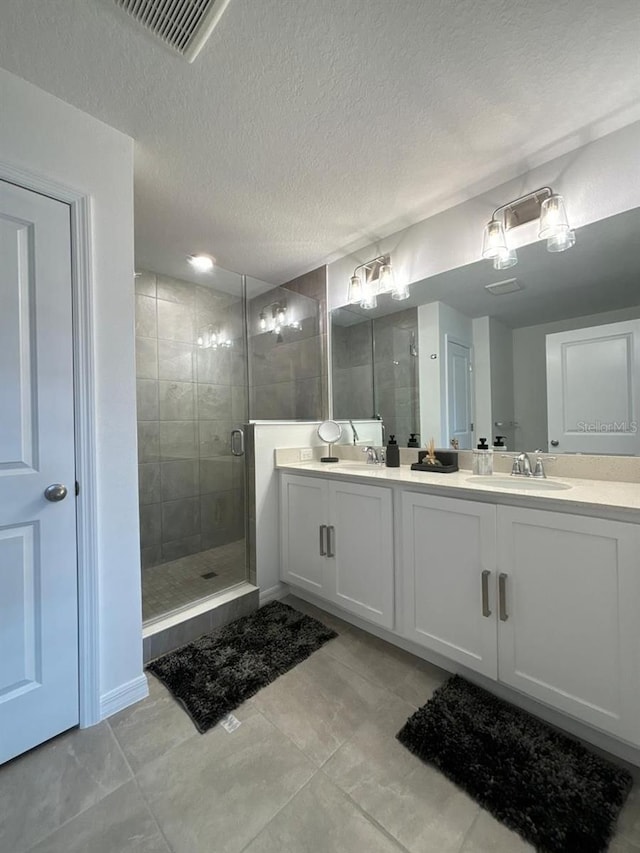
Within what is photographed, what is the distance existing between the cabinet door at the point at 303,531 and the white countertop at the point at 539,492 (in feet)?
0.76

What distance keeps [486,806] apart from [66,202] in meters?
2.44

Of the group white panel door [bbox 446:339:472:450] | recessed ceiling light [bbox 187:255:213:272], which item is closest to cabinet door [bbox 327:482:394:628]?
white panel door [bbox 446:339:472:450]

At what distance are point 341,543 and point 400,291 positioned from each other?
5.32 ft

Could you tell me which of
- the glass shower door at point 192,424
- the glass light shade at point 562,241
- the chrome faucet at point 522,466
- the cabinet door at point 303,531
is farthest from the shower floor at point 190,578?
the glass light shade at point 562,241

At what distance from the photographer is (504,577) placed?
52.2 inches

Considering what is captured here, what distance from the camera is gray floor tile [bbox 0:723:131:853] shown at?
0.99m

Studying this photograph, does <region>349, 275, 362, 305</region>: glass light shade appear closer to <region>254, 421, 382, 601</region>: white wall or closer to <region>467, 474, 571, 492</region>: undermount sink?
<region>254, 421, 382, 601</region>: white wall

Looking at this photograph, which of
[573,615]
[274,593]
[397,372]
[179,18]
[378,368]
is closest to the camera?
[179,18]

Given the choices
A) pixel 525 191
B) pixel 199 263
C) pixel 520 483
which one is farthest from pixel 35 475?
pixel 525 191

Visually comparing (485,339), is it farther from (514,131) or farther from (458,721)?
(458,721)

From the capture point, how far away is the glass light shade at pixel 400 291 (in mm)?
2252

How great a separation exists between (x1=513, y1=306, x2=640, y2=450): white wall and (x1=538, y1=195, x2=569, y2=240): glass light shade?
41 cm

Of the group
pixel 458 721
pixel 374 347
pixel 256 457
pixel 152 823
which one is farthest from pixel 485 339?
pixel 152 823

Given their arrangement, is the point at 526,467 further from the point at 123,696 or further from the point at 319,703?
the point at 123,696
